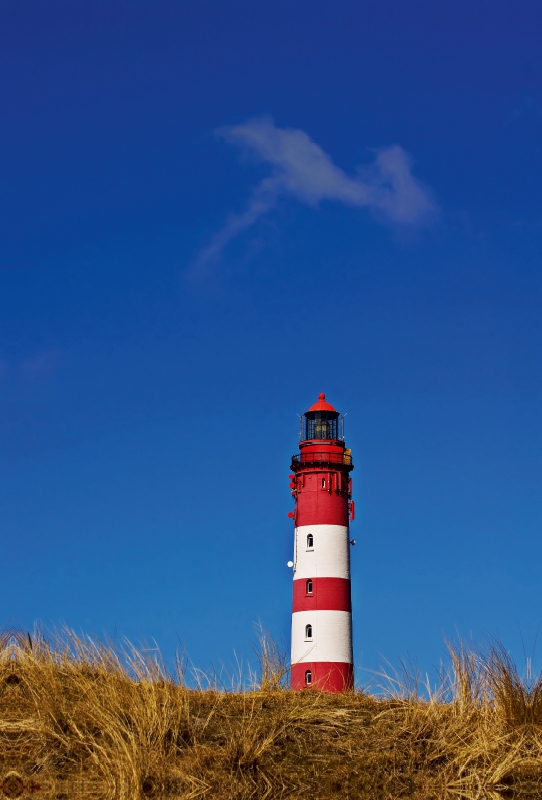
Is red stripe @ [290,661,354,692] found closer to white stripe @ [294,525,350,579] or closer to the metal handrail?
white stripe @ [294,525,350,579]

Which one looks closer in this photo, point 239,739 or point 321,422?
point 239,739

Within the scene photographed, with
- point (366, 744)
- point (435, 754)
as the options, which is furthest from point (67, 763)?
point (435, 754)

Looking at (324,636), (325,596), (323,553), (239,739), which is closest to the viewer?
(239,739)

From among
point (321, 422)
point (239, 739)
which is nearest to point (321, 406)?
point (321, 422)

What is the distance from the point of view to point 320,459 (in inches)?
1447

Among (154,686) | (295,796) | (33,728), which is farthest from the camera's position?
(154,686)

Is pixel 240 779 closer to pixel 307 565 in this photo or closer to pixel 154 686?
pixel 154 686

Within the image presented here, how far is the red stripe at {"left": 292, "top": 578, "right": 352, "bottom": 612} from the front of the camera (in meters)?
34.3

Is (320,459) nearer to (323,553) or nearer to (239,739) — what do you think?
(323,553)

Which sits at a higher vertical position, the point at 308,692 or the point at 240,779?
the point at 308,692

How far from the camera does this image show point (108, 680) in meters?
11.2

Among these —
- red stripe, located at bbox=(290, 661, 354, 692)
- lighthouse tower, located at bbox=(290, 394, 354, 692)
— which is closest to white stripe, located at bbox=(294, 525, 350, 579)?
lighthouse tower, located at bbox=(290, 394, 354, 692)

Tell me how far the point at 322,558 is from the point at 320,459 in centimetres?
407

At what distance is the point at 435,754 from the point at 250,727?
86.0 inches
